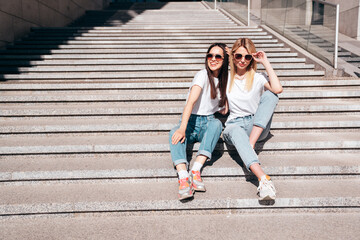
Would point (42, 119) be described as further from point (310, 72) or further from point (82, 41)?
point (310, 72)

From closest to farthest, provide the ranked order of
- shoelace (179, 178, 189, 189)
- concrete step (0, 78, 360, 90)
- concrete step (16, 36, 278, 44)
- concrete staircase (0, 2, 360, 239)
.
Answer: concrete staircase (0, 2, 360, 239), shoelace (179, 178, 189, 189), concrete step (0, 78, 360, 90), concrete step (16, 36, 278, 44)

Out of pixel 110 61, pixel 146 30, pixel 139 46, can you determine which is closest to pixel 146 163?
pixel 110 61

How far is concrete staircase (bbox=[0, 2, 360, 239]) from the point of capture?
2104 millimetres

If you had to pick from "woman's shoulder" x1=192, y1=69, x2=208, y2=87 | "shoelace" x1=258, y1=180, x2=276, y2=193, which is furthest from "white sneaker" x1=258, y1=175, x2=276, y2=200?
"woman's shoulder" x1=192, y1=69, x2=208, y2=87

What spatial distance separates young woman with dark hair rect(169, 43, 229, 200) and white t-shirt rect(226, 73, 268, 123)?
0.33ft

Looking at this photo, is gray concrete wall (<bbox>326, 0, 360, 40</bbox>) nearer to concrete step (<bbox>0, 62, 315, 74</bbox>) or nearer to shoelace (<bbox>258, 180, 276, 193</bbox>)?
concrete step (<bbox>0, 62, 315, 74</bbox>)

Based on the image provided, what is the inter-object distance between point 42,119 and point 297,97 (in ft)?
12.1

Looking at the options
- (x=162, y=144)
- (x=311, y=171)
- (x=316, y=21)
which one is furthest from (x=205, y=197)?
(x=316, y=21)

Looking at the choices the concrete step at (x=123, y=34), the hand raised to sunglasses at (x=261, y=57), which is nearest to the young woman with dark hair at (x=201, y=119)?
the hand raised to sunglasses at (x=261, y=57)

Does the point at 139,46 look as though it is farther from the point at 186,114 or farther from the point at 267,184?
the point at 267,184

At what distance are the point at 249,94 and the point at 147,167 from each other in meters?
1.26

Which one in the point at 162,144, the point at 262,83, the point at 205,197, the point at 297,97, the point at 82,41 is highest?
the point at 82,41

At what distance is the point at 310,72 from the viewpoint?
4.86m

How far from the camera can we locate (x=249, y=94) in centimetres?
266
